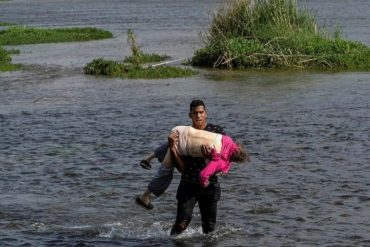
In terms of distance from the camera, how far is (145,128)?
18.1m

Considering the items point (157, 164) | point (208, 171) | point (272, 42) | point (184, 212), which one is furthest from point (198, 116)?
point (272, 42)

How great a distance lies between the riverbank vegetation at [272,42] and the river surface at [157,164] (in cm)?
108

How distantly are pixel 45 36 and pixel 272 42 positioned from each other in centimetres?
2006

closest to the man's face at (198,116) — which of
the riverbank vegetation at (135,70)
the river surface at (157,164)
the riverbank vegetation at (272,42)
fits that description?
the river surface at (157,164)

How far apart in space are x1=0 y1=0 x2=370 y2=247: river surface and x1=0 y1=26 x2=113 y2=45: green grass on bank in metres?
15.2

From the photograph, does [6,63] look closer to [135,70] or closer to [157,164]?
[135,70]

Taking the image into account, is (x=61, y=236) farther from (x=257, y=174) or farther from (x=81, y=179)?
(x=257, y=174)

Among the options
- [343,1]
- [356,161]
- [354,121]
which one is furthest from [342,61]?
[343,1]

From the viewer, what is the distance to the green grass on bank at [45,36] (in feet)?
146

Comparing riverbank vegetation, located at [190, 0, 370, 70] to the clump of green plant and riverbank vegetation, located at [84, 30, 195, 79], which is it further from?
the clump of green plant

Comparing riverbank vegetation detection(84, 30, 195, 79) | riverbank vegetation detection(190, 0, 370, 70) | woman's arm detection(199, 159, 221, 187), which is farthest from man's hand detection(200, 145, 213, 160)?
riverbank vegetation detection(190, 0, 370, 70)

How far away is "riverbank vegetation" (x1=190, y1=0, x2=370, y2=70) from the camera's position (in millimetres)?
28484

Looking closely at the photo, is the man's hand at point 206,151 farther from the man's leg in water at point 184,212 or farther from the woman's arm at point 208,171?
the man's leg in water at point 184,212

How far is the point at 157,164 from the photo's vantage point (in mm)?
14695
